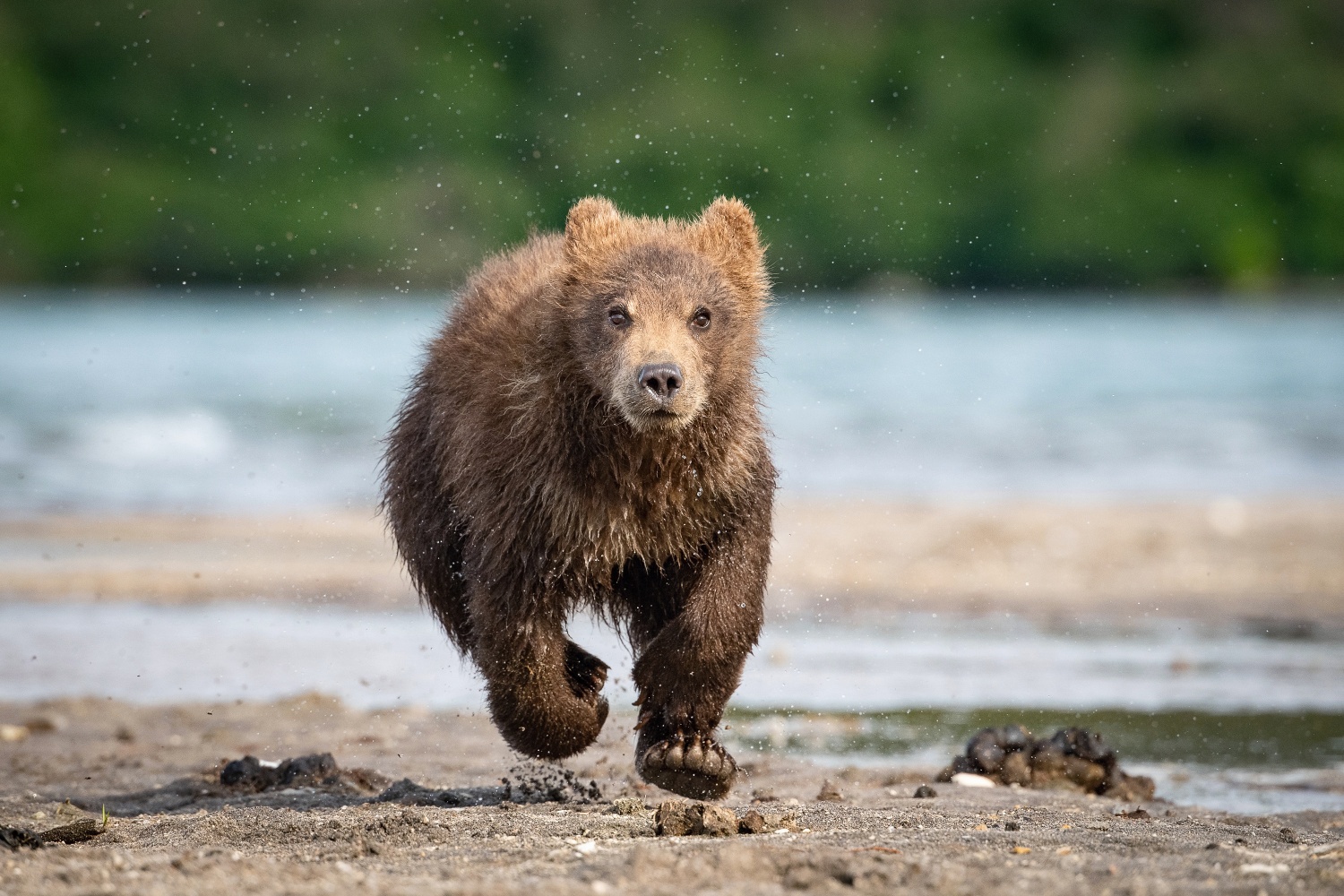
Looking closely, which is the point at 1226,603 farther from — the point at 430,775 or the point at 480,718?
the point at 430,775

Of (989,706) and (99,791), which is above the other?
(989,706)

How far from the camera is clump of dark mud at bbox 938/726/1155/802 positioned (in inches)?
259

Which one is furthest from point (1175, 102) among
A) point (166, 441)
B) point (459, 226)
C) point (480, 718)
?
point (480, 718)

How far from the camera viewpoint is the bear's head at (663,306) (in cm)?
554

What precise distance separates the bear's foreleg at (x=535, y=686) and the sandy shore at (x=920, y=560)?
16.8 feet

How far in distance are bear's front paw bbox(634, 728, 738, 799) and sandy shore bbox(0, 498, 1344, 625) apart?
201 inches

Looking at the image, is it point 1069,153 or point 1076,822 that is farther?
point 1069,153

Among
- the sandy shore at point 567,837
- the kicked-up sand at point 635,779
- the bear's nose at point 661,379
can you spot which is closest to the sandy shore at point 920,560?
the kicked-up sand at point 635,779

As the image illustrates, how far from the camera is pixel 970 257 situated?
65125 millimetres

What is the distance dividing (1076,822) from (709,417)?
75.8 inches

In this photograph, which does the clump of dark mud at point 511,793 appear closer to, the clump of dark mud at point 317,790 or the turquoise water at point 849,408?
the clump of dark mud at point 317,790

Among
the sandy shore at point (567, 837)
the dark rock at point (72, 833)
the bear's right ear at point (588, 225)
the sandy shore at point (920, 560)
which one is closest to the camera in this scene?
the sandy shore at point (567, 837)

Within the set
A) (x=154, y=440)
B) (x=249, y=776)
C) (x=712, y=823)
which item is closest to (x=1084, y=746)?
(x=712, y=823)

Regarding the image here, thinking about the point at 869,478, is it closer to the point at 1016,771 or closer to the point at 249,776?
the point at 1016,771
